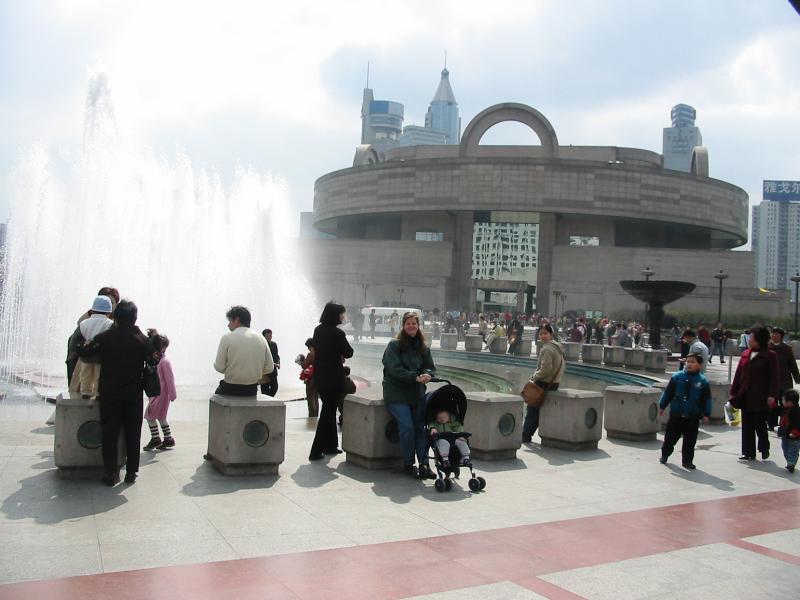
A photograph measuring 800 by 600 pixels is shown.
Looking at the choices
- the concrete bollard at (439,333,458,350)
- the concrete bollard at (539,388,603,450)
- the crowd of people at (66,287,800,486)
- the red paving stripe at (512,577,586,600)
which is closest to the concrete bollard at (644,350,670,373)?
the concrete bollard at (439,333,458,350)

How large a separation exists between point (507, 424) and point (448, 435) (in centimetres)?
163

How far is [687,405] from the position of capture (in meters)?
9.34

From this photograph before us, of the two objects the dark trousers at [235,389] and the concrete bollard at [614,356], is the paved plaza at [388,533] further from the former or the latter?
the concrete bollard at [614,356]

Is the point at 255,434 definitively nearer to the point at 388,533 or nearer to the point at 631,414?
the point at 388,533

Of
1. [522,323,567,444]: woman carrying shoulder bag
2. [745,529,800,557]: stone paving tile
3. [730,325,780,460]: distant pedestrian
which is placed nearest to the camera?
[745,529,800,557]: stone paving tile

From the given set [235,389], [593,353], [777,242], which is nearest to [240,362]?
[235,389]

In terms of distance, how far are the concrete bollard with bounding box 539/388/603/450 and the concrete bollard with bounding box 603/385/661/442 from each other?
91cm

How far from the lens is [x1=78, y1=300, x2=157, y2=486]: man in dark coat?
7180 mm

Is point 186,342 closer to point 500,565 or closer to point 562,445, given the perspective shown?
point 562,445

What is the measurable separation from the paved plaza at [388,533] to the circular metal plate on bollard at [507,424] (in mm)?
379

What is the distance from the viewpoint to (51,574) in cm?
477

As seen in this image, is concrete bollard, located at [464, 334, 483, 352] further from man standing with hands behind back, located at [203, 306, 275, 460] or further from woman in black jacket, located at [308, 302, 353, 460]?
man standing with hands behind back, located at [203, 306, 275, 460]

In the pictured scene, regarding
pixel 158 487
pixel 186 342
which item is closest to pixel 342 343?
pixel 158 487

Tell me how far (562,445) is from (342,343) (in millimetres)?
3419
